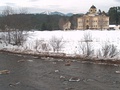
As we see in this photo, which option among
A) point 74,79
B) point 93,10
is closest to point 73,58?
point 74,79

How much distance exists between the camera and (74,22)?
372 ft

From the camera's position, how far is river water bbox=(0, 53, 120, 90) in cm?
1667

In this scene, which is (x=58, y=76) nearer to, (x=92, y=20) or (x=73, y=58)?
(x=73, y=58)

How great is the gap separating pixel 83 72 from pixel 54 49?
38.8 feet

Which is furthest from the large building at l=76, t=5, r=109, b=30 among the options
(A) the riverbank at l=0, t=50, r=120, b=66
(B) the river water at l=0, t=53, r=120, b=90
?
(B) the river water at l=0, t=53, r=120, b=90

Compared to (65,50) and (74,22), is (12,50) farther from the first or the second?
(74,22)

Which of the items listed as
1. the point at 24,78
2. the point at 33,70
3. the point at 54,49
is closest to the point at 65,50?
the point at 54,49

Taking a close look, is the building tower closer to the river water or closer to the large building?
the large building

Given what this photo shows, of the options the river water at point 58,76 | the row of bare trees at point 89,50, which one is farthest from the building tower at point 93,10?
the river water at point 58,76

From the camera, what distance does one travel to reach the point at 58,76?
19516 mm

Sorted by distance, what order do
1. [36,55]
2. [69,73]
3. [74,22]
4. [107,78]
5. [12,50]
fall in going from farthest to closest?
[74,22]
[12,50]
[36,55]
[69,73]
[107,78]

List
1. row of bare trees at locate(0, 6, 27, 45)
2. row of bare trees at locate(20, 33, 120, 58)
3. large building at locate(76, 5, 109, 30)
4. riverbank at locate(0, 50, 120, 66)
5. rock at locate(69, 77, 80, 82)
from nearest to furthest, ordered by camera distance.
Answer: rock at locate(69, 77, 80, 82), riverbank at locate(0, 50, 120, 66), row of bare trees at locate(20, 33, 120, 58), row of bare trees at locate(0, 6, 27, 45), large building at locate(76, 5, 109, 30)

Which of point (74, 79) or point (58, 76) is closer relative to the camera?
point (74, 79)

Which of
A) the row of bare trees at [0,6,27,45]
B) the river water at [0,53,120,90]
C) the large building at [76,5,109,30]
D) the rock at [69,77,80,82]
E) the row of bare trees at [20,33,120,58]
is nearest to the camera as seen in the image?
the river water at [0,53,120,90]
